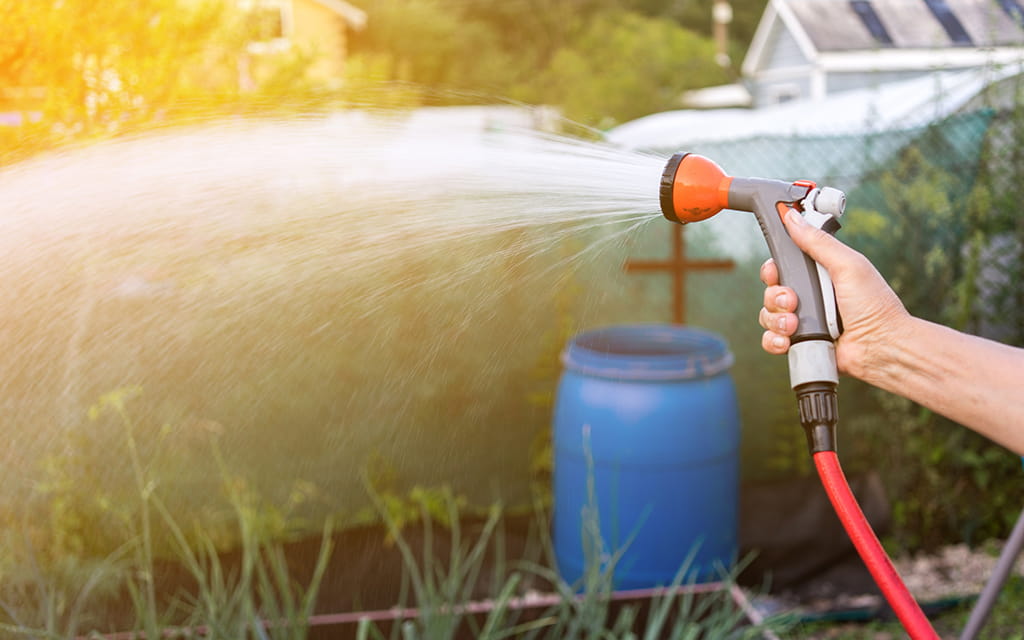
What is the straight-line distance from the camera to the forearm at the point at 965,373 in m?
1.29

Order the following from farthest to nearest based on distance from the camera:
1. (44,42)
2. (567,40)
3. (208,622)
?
(567,40), (44,42), (208,622)

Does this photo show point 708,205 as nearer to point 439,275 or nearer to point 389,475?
point 439,275

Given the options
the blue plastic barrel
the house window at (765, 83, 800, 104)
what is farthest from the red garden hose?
the house window at (765, 83, 800, 104)

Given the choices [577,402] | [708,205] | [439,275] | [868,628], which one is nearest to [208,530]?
[577,402]

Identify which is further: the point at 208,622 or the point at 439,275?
the point at 439,275

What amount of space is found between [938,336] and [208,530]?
2883mm

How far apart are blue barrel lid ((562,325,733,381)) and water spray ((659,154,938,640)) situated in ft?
5.63

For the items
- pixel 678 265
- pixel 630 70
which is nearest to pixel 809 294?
pixel 678 265

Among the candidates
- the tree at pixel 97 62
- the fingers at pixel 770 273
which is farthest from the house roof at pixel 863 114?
the tree at pixel 97 62

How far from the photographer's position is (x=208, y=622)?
5.82ft

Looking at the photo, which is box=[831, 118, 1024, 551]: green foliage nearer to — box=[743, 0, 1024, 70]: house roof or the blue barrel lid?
box=[743, 0, 1024, 70]: house roof

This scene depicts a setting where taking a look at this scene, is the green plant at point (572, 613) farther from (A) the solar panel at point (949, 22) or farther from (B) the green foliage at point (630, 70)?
(B) the green foliage at point (630, 70)

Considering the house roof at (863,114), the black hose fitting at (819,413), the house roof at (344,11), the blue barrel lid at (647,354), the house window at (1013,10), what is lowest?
the blue barrel lid at (647,354)

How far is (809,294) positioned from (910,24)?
5022mm
